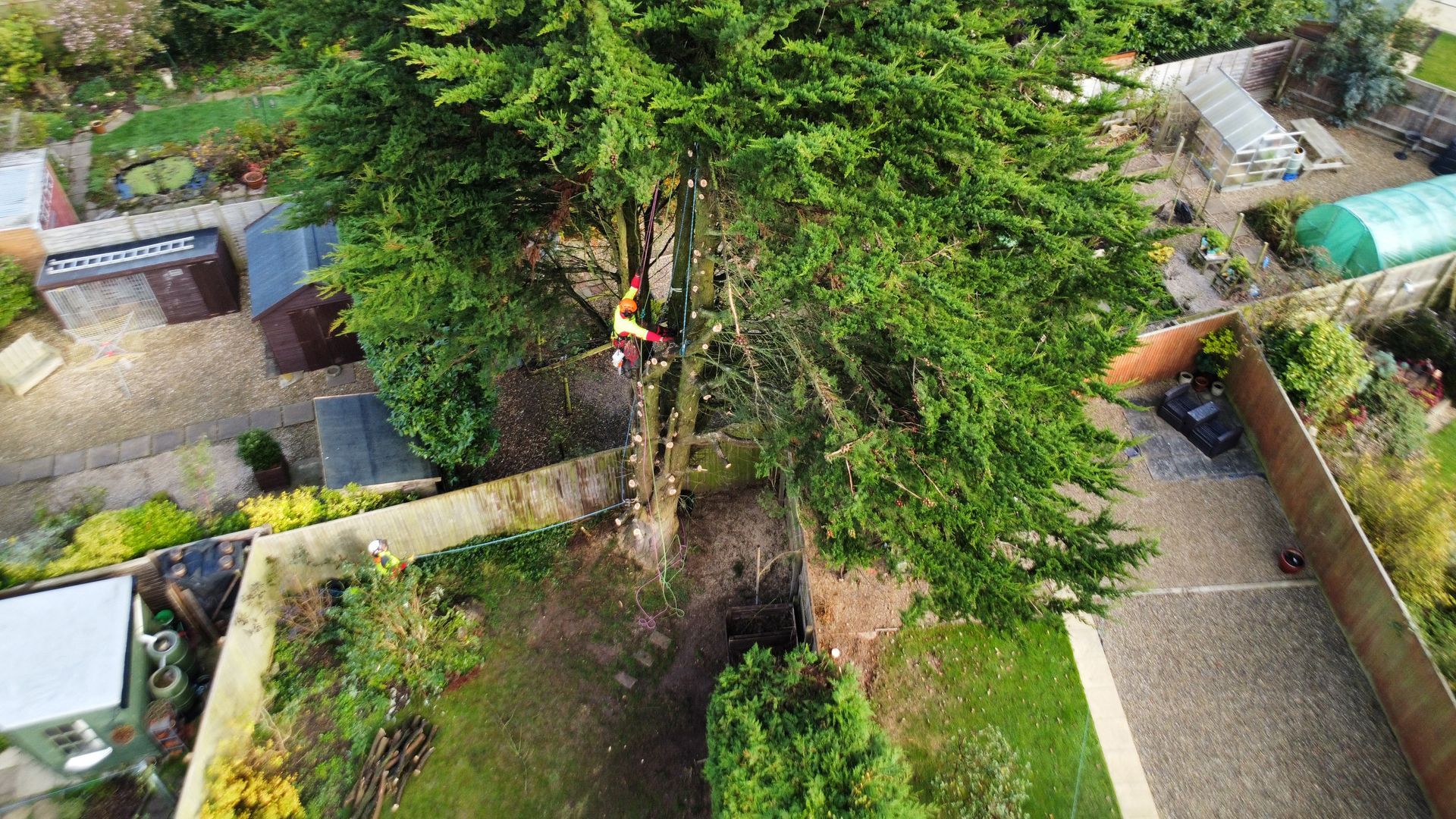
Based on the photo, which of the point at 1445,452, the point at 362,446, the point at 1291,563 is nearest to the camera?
the point at 1291,563

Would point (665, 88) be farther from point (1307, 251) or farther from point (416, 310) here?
point (1307, 251)

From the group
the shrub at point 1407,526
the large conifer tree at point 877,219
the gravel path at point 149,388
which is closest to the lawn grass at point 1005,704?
the large conifer tree at point 877,219

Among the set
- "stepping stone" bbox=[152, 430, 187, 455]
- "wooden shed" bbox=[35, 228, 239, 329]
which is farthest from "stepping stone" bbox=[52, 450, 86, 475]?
"wooden shed" bbox=[35, 228, 239, 329]

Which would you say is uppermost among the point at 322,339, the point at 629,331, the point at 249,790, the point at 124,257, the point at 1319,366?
the point at 629,331

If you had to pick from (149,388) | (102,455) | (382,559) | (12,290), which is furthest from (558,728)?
(12,290)

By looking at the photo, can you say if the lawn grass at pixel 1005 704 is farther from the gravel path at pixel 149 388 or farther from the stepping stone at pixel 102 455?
the stepping stone at pixel 102 455

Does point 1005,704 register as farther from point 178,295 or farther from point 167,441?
point 178,295
